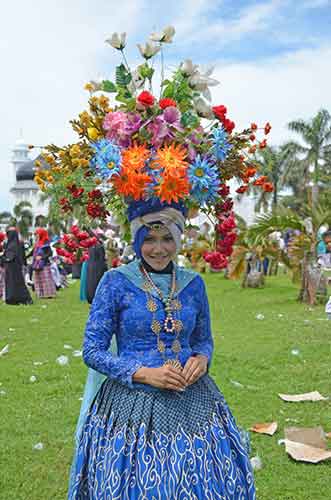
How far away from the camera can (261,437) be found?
5.28 metres

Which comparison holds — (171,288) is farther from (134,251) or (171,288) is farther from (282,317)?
(282,317)

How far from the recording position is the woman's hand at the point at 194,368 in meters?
2.84

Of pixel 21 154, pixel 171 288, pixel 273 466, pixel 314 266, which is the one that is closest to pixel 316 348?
pixel 273 466

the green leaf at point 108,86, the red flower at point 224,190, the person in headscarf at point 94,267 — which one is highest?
the green leaf at point 108,86

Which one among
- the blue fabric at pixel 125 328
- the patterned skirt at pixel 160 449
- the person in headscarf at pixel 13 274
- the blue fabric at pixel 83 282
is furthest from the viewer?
the person in headscarf at pixel 13 274

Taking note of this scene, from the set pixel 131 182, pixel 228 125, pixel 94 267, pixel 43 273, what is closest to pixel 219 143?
pixel 228 125

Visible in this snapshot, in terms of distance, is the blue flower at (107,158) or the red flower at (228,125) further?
the red flower at (228,125)

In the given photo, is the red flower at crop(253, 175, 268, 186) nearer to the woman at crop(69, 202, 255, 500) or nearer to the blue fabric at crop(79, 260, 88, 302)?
the woman at crop(69, 202, 255, 500)

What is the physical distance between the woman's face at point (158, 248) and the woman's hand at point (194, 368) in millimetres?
456

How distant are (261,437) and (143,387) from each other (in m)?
2.76

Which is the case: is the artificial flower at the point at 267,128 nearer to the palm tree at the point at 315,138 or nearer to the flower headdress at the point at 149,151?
the flower headdress at the point at 149,151

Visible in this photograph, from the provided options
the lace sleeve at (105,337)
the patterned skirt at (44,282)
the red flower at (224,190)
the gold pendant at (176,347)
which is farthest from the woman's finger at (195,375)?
the patterned skirt at (44,282)

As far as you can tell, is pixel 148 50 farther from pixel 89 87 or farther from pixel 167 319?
pixel 167 319

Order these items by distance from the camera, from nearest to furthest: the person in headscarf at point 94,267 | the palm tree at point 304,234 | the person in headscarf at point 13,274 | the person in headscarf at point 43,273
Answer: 1. the palm tree at point 304,234
2. the person in headscarf at point 94,267
3. the person in headscarf at point 13,274
4. the person in headscarf at point 43,273
